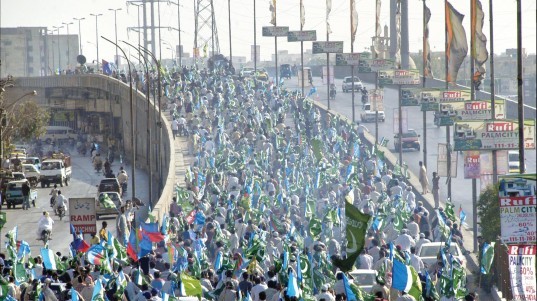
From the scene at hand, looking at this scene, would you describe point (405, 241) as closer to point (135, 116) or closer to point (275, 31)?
point (275, 31)

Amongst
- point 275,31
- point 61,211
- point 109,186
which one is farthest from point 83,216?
point 275,31

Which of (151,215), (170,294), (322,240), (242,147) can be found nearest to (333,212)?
(322,240)

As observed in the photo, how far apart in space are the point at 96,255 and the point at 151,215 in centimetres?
898

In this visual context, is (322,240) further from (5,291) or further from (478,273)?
(5,291)

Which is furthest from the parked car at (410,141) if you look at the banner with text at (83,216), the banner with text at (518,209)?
the banner with text at (518,209)

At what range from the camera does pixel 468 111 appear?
3912 centimetres

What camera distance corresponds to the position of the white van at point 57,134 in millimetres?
110312

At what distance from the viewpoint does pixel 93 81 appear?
4063 inches

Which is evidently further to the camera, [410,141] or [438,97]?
[410,141]

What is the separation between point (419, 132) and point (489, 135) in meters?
41.8

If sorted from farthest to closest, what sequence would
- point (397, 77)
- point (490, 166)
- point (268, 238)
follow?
point (397, 77), point (490, 166), point (268, 238)

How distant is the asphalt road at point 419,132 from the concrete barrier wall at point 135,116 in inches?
385

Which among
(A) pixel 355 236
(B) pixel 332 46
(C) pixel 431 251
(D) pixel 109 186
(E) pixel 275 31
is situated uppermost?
(E) pixel 275 31

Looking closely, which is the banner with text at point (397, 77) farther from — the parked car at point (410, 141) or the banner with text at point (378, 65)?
the parked car at point (410, 141)
